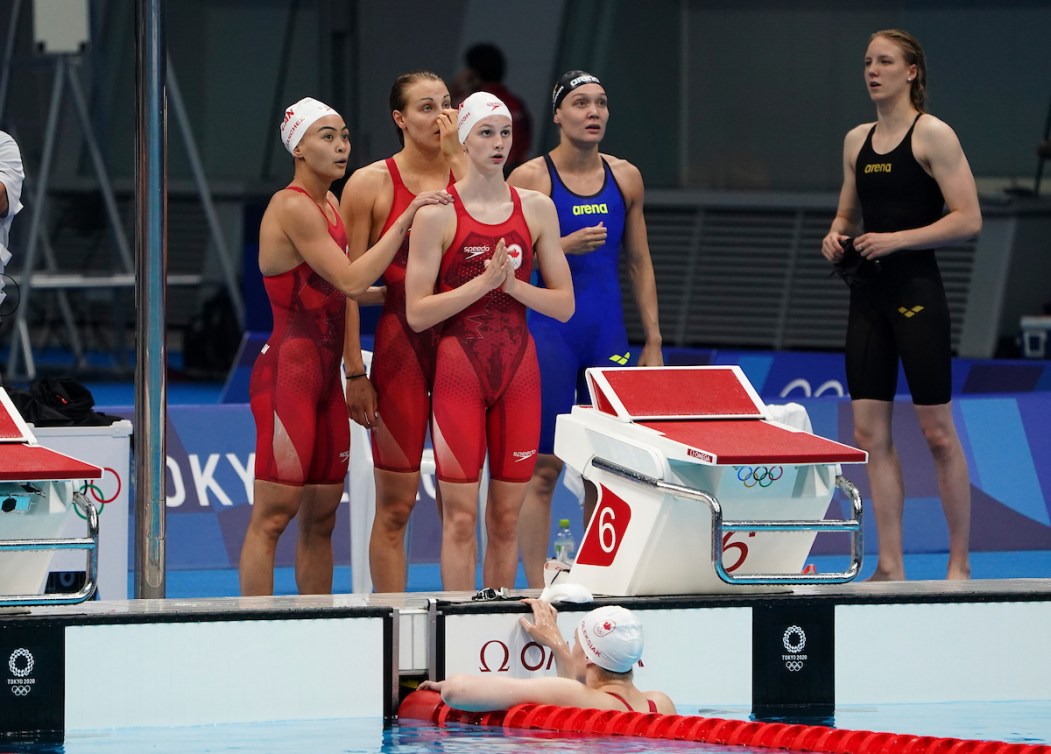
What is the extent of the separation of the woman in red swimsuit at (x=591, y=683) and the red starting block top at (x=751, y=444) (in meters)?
0.51

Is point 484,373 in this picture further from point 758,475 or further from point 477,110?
point 758,475

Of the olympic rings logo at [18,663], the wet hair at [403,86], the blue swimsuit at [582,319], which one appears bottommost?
the olympic rings logo at [18,663]

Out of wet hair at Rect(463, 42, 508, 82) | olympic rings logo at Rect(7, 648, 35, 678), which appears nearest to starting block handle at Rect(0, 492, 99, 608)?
olympic rings logo at Rect(7, 648, 35, 678)

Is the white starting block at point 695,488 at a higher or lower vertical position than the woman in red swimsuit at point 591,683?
higher

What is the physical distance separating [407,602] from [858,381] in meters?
1.82

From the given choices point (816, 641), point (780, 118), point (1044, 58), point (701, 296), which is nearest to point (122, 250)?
point (701, 296)

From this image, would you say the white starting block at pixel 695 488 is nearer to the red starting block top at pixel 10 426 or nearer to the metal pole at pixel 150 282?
the metal pole at pixel 150 282

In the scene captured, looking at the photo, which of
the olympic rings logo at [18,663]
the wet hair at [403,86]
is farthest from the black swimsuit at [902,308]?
the olympic rings logo at [18,663]

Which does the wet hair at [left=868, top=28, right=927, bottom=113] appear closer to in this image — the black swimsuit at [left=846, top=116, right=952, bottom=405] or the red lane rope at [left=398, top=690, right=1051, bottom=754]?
the black swimsuit at [left=846, top=116, right=952, bottom=405]

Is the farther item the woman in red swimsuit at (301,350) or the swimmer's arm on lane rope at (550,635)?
the woman in red swimsuit at (301,350)

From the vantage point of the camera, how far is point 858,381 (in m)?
5.91

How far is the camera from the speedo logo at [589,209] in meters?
5.91

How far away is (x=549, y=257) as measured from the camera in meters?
5.42

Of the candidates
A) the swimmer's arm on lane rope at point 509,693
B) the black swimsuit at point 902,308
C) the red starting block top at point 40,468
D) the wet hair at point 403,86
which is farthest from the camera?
the black swimsuit at point 902,308
